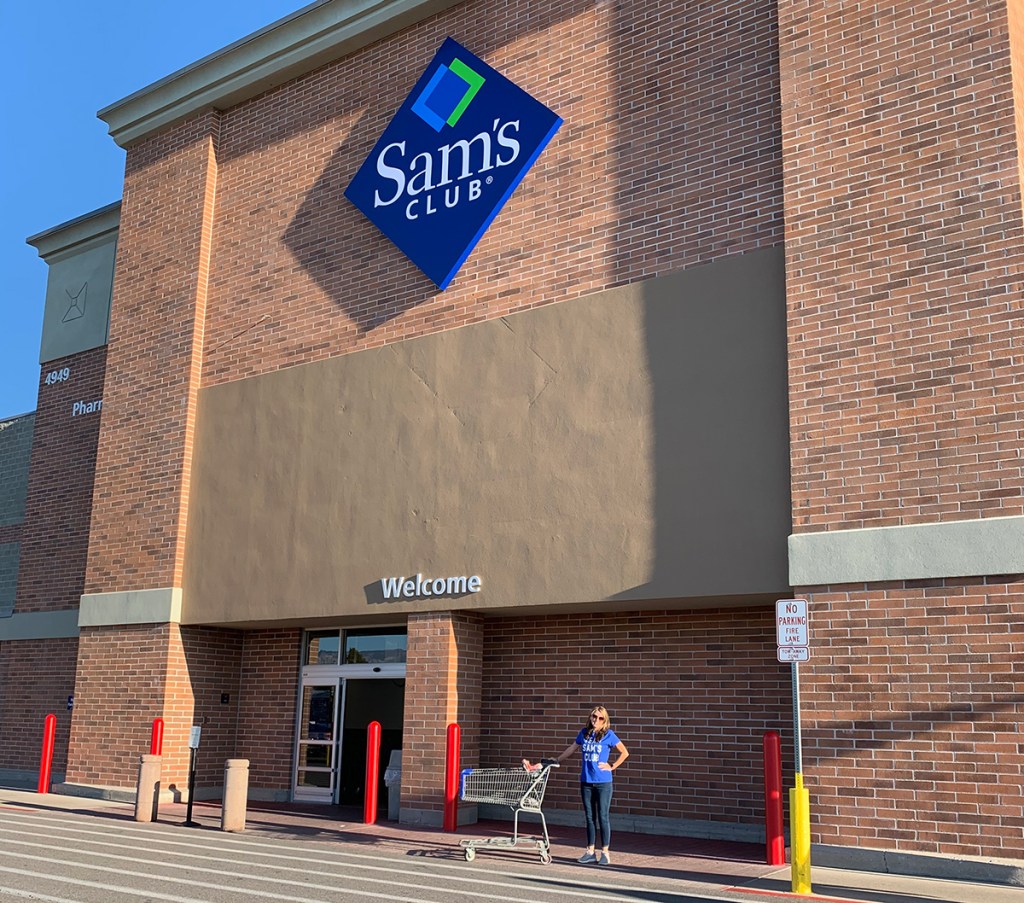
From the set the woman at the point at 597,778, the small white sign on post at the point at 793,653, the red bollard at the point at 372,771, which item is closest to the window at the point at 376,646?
the red bollard at the point at 372,771

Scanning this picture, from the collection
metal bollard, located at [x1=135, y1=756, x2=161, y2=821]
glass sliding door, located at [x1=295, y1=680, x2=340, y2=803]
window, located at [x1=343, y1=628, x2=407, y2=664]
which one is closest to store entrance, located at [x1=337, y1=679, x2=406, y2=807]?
glass sliding door, located at [x1=295, y1=680, x2=340, y2=803]

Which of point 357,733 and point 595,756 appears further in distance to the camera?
point 357,733

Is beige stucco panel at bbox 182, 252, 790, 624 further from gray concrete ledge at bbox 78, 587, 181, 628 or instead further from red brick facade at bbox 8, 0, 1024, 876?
red brick facade at bbox 8, 0, 1024, 876

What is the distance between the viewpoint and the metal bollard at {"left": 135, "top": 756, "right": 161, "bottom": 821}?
51.3ft

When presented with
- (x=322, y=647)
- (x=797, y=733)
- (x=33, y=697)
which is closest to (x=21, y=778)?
(x=33, y=697)

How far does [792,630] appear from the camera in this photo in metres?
10.4

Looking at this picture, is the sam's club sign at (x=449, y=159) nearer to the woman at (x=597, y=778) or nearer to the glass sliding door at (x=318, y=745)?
the glass sliding door at (x=318, y=745)

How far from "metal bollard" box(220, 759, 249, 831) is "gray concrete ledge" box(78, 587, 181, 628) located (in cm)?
501

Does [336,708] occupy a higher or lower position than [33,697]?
lower

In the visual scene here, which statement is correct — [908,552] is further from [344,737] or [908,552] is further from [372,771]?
[344,737]

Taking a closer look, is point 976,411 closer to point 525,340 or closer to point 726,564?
point 726,564

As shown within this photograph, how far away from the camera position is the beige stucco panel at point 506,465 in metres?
13.5

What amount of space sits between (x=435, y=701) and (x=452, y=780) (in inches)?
50.1

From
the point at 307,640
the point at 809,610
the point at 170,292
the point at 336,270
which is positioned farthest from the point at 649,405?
the point at 170,292
